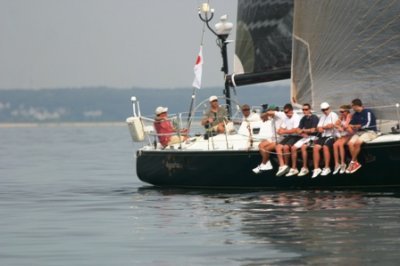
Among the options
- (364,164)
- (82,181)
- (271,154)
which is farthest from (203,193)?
(82,181)

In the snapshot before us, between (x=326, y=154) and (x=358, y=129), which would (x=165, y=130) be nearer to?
(x=326, y=154)

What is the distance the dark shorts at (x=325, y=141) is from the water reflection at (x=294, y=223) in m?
0.84

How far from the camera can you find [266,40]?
28.1m

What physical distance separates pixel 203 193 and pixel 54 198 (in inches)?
109

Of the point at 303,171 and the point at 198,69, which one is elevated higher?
the point at 198,69

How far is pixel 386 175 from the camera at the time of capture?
2308cm

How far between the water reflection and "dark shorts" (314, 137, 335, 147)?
84cm

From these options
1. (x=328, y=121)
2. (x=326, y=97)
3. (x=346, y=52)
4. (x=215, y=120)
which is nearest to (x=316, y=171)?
(x=328, y=121)

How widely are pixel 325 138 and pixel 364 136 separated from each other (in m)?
0.69

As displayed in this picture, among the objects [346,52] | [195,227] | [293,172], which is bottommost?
[195,227]

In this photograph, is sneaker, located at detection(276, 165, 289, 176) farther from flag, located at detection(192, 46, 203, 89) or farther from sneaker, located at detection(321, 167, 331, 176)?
flag, located at detection(192, 46, 203, 89)

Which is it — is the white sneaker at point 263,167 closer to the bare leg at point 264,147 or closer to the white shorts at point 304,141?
the bare leg at point 264,147

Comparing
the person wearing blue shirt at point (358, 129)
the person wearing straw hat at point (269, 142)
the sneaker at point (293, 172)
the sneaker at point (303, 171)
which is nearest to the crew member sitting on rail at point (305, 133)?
the sneaker at point (303, 171)

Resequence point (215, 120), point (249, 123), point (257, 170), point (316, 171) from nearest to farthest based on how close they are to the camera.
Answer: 1. point (316, 171)
2. point (257, 170)
3. point (249, 123)
4. point (215, 120)
